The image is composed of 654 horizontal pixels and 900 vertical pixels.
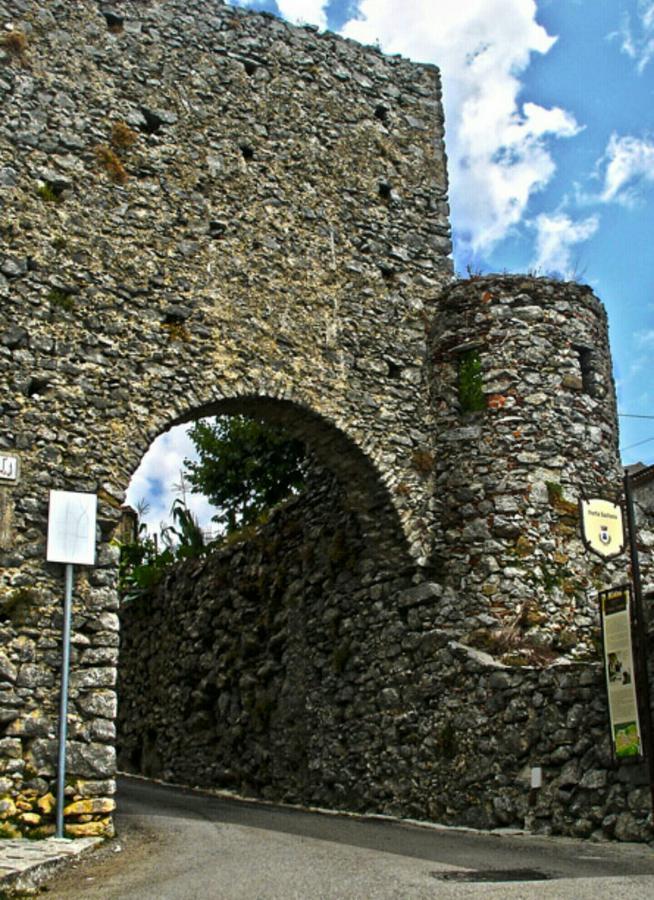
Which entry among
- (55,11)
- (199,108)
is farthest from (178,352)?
(55,11)

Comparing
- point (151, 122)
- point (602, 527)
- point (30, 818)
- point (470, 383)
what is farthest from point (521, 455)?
point (30, 818)

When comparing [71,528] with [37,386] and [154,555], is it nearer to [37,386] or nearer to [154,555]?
[37,386]

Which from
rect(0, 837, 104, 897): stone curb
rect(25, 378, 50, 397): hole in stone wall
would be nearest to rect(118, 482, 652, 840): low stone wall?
rect(0, 837, 104, 897): stone curb

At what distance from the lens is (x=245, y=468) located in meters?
23.5

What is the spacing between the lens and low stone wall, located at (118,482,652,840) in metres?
9.74

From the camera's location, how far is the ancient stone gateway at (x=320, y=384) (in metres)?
9.59

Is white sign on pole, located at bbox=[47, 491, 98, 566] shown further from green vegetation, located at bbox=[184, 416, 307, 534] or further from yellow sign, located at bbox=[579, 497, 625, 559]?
green vegetation, located at bbox=[184, 416, 307, 534]

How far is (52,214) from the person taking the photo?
412 inches

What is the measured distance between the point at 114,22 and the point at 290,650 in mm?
7939

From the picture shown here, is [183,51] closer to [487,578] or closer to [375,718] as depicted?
[487,578]

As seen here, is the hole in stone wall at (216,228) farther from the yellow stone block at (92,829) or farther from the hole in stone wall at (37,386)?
the yellow stone block at (92,829)

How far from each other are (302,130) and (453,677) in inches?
256

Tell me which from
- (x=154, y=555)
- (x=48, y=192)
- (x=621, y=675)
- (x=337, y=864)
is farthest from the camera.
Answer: (x=154, y=555)

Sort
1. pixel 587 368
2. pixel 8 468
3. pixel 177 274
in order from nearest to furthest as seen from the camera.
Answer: pixel 8 468
pixel 177 274
pixel 587 368
